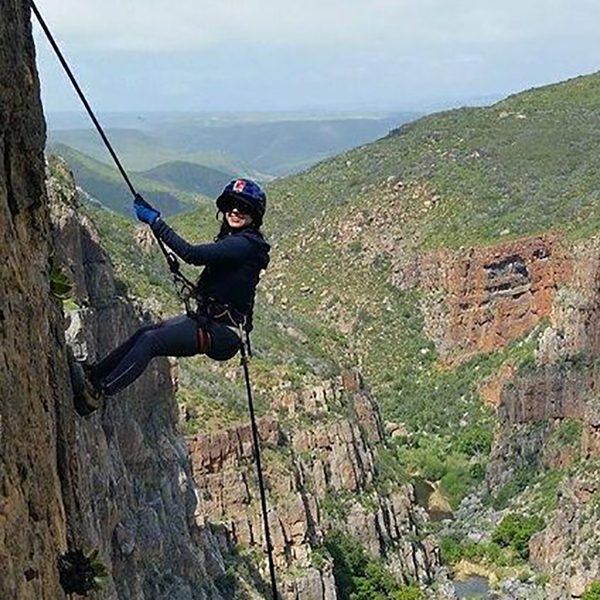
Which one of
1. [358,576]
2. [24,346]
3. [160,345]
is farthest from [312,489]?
[24,346]

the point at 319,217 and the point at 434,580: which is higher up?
the point at 319,217

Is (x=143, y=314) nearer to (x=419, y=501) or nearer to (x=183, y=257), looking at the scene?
(x=183, y=257)

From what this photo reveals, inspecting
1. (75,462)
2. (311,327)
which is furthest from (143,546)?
(311,327)

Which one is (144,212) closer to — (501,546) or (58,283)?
(58,283)

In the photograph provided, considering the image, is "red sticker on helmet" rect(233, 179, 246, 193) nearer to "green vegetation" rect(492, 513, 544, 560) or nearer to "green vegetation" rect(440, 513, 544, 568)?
"green vegetation" rect(440, 513, 544, 568)

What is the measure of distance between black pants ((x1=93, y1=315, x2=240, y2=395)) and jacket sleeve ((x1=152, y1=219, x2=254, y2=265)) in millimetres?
840

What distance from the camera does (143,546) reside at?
30219 millimetres

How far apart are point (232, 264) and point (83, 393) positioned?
196 cm

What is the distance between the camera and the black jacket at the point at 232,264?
10.5 m

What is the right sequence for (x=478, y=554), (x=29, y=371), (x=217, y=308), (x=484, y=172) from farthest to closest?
(x=484, y=172)
(x=478, y=554)
(x=217, y=308)
(x=29, y=371)

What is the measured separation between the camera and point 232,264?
10984 millimetres

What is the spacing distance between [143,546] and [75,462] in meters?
21.1

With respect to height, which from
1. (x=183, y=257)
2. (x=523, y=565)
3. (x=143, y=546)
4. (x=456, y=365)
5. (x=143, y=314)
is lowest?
(x=523, y=565)

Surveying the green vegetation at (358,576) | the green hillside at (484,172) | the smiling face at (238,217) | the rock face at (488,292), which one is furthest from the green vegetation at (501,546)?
the smiling face at (238,217)
